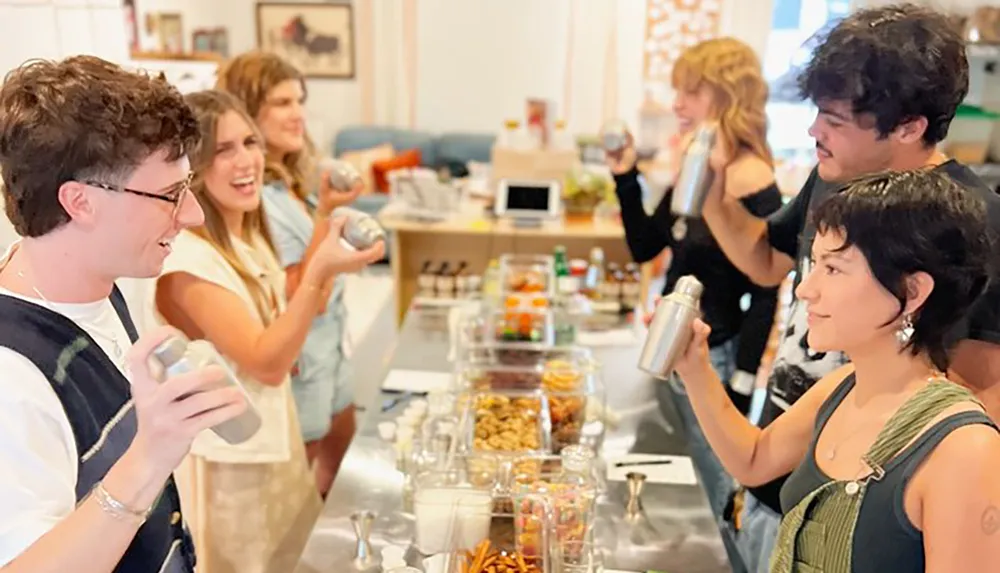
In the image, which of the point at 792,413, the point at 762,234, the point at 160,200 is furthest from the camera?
the point at 762,234

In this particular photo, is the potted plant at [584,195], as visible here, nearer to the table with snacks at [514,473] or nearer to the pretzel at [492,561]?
the table with snacks at [514,473]

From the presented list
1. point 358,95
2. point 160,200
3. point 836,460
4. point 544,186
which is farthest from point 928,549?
point 358,95

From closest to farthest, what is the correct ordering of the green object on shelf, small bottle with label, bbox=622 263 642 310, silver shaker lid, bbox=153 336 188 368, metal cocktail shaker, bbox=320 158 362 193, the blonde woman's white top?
silver shaker lid, bbox=153 336 188 368
the blonde woman's white top
metal cocktail shaker, bbox=320 158 362 193
small bottle with label, bbox=622 263 642 310
the green object on shelf

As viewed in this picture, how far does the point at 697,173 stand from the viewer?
1.90 meters

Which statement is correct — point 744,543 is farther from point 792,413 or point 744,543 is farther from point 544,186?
point 544,186

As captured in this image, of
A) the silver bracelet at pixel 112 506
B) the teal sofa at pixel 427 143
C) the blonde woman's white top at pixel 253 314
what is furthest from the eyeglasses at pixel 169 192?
the teal sofa at pixel 427 143

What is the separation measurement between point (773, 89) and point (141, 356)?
18.6 ft

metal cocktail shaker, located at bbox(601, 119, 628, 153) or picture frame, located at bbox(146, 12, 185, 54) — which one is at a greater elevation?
picture frame, located at bbox(146, 12, 185, 54)

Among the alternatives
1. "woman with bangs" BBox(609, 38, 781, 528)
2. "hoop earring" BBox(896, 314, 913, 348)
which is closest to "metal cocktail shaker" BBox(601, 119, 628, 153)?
"woman with bangs" BBox(609, 38, 781, 528)

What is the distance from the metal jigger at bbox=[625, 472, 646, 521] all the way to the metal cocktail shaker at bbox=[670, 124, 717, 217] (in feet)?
1.99

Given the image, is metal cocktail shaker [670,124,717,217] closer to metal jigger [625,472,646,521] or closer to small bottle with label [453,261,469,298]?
metal jigger [625,472,646,521]

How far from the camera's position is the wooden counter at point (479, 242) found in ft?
11.6

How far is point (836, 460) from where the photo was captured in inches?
44.8

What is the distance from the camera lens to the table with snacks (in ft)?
4.77
